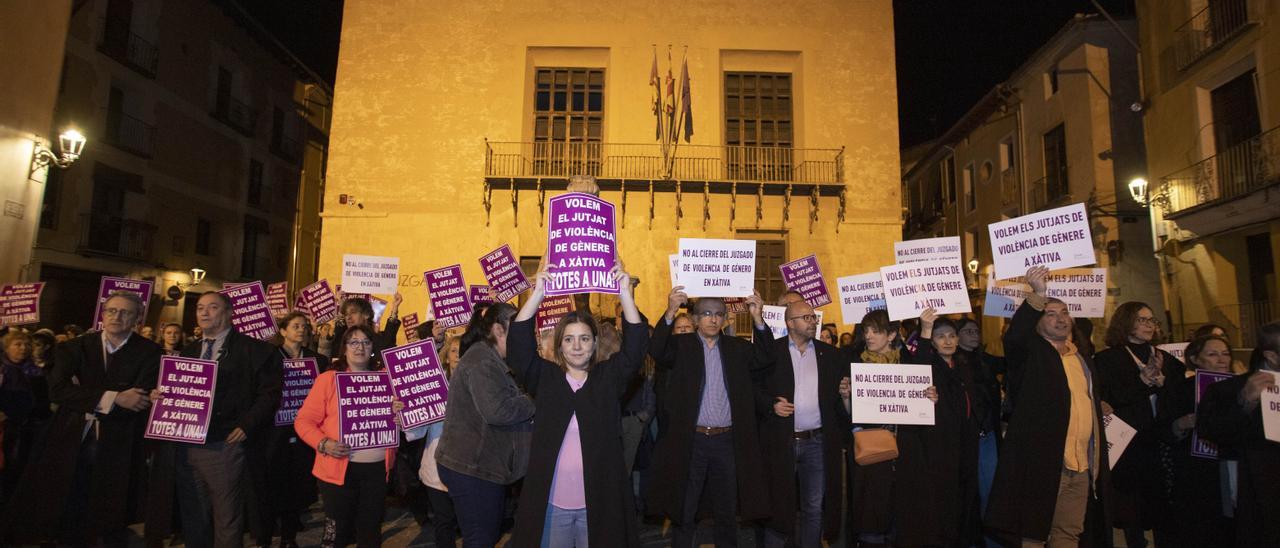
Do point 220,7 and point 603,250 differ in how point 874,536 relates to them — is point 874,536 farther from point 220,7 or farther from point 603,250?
point 220,7

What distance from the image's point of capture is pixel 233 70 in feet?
80.7

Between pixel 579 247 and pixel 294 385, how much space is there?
3.33 meters

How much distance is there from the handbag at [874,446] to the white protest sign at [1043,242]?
1.69 meters

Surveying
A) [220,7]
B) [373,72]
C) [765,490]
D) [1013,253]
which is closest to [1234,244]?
[1013,253]

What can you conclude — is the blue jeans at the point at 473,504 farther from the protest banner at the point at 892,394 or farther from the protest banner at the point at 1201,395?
the protest banner at the point at 1201,395

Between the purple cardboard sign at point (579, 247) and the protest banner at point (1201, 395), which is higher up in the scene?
the purple cardboard sign at point (579, 247)

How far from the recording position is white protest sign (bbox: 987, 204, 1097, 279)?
539cm

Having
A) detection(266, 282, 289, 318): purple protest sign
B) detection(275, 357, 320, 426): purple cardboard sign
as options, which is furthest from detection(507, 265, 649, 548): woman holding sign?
detection(266, 282, 289, 318): purple protest sign

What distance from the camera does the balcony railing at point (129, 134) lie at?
19656 millimetres

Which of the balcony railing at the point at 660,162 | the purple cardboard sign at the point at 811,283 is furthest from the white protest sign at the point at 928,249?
the balcony railing at the point at 660,162

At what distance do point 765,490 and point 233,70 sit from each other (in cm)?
2650

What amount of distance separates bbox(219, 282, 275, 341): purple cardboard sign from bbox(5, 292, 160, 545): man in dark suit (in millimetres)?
1965

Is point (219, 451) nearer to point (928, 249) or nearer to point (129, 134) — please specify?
point (928, 249)

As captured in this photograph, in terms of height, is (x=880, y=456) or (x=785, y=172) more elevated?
(x=785, y=172)
